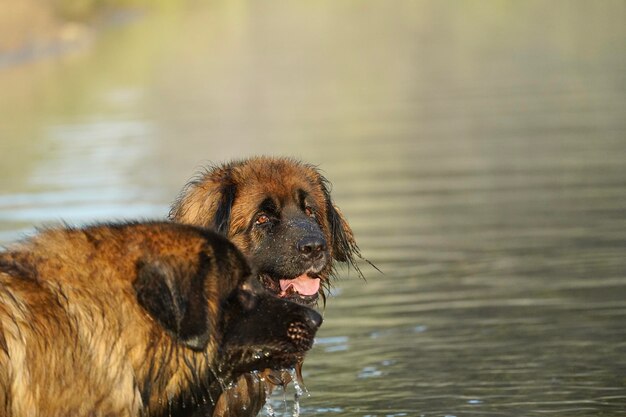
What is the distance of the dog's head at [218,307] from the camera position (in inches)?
235

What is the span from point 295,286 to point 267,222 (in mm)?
439

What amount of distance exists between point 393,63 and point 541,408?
1237 inches

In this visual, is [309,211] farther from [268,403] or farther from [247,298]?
[247,298]

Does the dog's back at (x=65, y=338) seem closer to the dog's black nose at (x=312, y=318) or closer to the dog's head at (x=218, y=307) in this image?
the dog's head at (x=218, y=307)

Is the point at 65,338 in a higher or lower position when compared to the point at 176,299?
lower

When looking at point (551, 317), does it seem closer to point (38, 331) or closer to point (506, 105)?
point (38, 331)

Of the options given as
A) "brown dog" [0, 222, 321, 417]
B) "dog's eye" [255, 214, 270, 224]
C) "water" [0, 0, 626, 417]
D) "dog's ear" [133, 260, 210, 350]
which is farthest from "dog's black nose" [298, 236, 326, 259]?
"dog's ear" [133, 260, 210, 350]

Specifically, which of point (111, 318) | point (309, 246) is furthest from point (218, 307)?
point (309, 246)

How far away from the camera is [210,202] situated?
28.5ft

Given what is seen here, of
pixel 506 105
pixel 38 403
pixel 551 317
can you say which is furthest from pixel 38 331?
pixel 506 105

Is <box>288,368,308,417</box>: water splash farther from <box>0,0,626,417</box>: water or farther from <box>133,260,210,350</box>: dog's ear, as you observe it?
<box>133,260,210,350</box>: dog's ear

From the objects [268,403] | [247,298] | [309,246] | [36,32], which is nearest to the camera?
[247,298]

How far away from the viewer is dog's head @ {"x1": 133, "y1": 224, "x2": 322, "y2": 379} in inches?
235

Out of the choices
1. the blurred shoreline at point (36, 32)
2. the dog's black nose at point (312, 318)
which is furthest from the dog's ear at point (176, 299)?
the blurred shoreline at point (36, 32)
